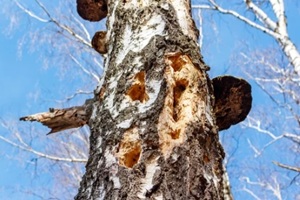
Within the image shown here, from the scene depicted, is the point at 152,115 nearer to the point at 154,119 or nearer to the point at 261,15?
the point at 154,119

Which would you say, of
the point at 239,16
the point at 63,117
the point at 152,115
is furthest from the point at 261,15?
the point at 152,115

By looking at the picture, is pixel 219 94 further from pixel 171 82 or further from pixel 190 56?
pixel 171 82

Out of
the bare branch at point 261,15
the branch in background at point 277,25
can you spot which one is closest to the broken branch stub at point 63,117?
the branch in background at point 277,25

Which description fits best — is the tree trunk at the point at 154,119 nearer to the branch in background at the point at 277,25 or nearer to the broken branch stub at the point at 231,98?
the broken branch stub at the point at 231,98

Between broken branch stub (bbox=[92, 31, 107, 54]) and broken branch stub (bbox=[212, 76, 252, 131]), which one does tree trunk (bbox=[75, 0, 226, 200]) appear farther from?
broken branch stub (bbox=[92, 31, 107, 54])

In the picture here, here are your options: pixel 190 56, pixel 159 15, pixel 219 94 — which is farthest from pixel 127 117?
pixel 219 94

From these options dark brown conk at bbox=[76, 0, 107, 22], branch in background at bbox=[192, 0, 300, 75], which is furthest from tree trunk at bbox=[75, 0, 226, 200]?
branch in background at bbox=[192, 0, 300, 75]

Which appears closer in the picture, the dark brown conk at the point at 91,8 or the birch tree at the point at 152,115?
the birch tree at the point at 152,115
